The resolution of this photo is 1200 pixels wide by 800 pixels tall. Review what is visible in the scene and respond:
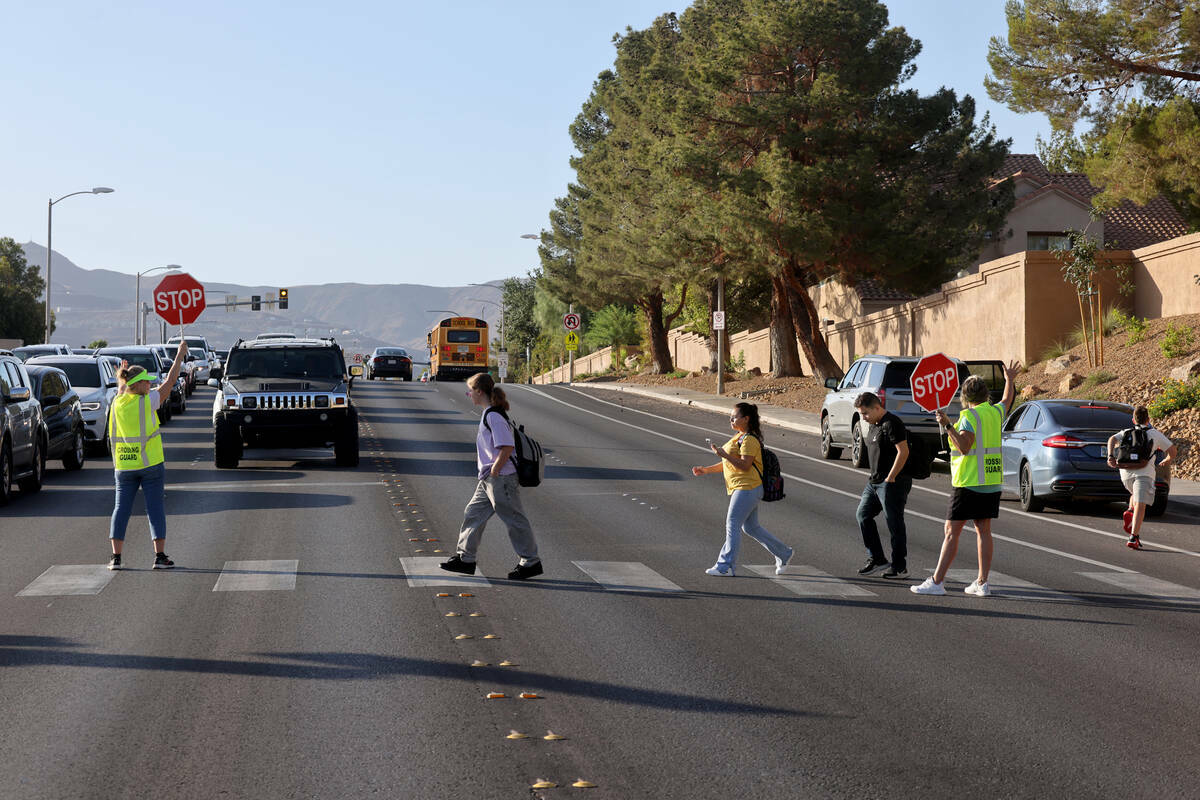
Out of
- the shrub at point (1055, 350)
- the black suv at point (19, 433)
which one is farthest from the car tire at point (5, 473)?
the shrub at point (1055, 350)

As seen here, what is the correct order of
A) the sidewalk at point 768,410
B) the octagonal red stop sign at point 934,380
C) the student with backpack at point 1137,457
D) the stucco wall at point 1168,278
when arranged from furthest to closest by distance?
the stucco wall at point 1168,278 < the octagonal red stop sign at point 934,380 < the sidewalk at point 768,410 < the student with backpack at point 1137,457

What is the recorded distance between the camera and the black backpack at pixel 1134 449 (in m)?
15.0

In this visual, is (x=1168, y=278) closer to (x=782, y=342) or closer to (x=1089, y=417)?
(x=1089, y=417)

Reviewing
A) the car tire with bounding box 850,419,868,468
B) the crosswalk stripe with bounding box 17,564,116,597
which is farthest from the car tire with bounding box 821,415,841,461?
the crosswalk stripe with bounding box 17,564,116,597

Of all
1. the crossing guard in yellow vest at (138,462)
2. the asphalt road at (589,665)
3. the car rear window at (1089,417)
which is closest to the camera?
the asphalt road at (589,665)

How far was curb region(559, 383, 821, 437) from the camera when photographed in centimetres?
3322

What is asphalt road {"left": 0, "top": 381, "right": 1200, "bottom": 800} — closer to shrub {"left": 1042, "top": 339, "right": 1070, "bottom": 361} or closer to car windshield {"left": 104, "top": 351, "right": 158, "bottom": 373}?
car windshield {"left": 104, "top": 351, "right": 158, "bottom": 373}

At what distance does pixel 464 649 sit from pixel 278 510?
8438 mm

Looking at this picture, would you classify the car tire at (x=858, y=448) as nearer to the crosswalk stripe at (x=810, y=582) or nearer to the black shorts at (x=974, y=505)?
the crosswalk stripe at (x=810, y=582)

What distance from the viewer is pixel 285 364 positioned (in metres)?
23.0

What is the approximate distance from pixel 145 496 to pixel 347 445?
9.74m

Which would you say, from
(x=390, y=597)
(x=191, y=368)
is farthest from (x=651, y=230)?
(x=390, y=597)

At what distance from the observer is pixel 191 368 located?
144ft

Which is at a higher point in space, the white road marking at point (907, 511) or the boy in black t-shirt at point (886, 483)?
the boy in black t-shirt at point (886, 483)
